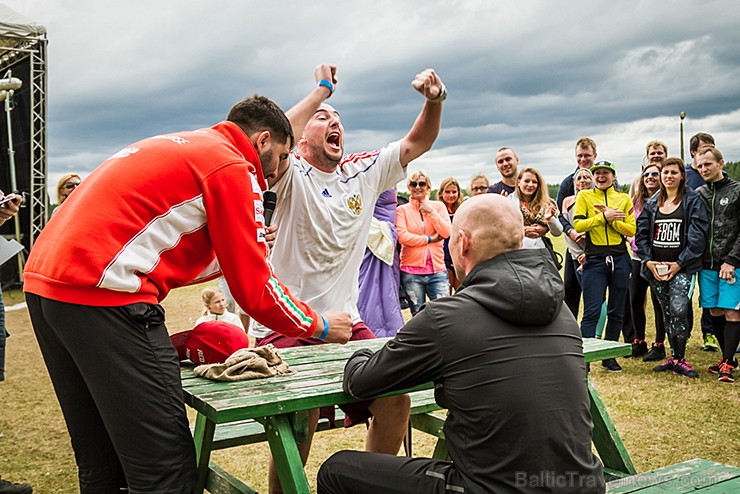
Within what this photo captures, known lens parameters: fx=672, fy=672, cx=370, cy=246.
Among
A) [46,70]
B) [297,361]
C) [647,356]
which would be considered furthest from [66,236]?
[46,70]

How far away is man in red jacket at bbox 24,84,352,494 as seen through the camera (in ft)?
6.96

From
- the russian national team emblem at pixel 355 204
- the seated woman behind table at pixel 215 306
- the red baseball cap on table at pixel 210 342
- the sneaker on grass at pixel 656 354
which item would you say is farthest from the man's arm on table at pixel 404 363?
the sneaker on grass at pixel 656 354

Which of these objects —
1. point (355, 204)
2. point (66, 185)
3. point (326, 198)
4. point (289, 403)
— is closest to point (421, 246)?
point (66, 185)

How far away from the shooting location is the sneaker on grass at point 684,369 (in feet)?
20.9

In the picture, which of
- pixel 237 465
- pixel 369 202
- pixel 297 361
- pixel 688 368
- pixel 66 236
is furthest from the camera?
pixel 688 368

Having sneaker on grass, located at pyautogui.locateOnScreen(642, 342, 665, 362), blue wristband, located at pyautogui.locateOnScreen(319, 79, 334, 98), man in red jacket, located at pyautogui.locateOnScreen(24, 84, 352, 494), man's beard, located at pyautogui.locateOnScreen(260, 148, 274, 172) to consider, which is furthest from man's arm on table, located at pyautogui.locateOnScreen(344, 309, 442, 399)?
sneaker on grass, located at pyautogui.locateOnScreen(642, 342, 665, 362)

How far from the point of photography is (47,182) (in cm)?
1670

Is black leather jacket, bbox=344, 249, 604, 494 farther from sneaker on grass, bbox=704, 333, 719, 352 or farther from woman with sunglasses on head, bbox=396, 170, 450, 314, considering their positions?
sneaker on grass, bbox=704, 333, 719, 352

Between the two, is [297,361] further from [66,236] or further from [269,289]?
[66,236]

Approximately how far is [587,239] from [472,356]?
202 inches

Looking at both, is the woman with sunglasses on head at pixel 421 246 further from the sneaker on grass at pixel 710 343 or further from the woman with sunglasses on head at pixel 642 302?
the sneaker on grass at pixel 710 343

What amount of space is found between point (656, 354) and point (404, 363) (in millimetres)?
5782

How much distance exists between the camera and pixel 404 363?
7.45ft

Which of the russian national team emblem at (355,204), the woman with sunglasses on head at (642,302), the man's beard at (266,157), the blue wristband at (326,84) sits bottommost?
the woman with sunglasses on head at (642,302)
